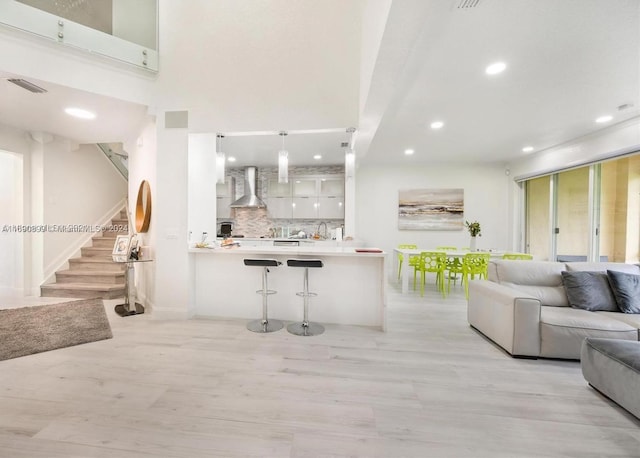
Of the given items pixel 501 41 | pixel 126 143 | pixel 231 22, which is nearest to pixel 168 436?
pixel 501 41

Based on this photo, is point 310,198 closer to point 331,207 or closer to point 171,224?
point 331,207

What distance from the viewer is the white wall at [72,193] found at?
187 inches

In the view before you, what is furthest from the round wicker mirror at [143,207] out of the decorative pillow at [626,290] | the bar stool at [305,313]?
the decorative pillow at [626,290]

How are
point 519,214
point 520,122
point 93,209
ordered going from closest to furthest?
point 520,122
point 93,209
point 519,214

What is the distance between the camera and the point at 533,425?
5.66 ft

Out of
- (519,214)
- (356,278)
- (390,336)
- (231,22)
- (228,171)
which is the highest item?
(231,22)

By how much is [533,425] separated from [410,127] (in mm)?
3780

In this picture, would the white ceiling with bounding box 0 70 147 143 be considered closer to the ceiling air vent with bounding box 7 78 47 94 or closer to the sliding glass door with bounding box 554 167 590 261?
the ceiling air vent with bounding box 7 78 47 94

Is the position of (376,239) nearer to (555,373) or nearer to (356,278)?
(356,278)

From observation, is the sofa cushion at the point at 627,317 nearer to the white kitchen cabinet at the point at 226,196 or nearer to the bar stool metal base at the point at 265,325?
the bar stool metal base at the point at 265,325

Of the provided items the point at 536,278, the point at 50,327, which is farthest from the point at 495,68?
the point at 50,327

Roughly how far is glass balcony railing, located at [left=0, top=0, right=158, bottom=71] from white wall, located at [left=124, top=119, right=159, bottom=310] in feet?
2.78

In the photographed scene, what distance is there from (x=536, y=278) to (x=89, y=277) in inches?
272

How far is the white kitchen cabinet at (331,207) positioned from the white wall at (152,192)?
12.9 ft
